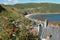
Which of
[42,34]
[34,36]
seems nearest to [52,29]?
[42,34]

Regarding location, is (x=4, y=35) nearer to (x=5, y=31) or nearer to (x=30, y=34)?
(x=5, y=31)

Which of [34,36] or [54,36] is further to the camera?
[54,36]

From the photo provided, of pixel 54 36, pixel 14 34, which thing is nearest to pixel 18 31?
pixel 14 34

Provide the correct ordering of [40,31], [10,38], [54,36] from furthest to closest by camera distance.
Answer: [40,31] → [54,36] → [10,38]

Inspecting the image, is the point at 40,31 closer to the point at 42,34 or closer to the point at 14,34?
the point at 42,34

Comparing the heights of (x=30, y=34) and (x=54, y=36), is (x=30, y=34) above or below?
above

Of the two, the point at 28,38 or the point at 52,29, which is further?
the point at 52,29

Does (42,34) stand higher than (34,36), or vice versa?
(34,36)

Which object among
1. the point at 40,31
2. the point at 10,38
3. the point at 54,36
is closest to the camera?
the point at 10,38
